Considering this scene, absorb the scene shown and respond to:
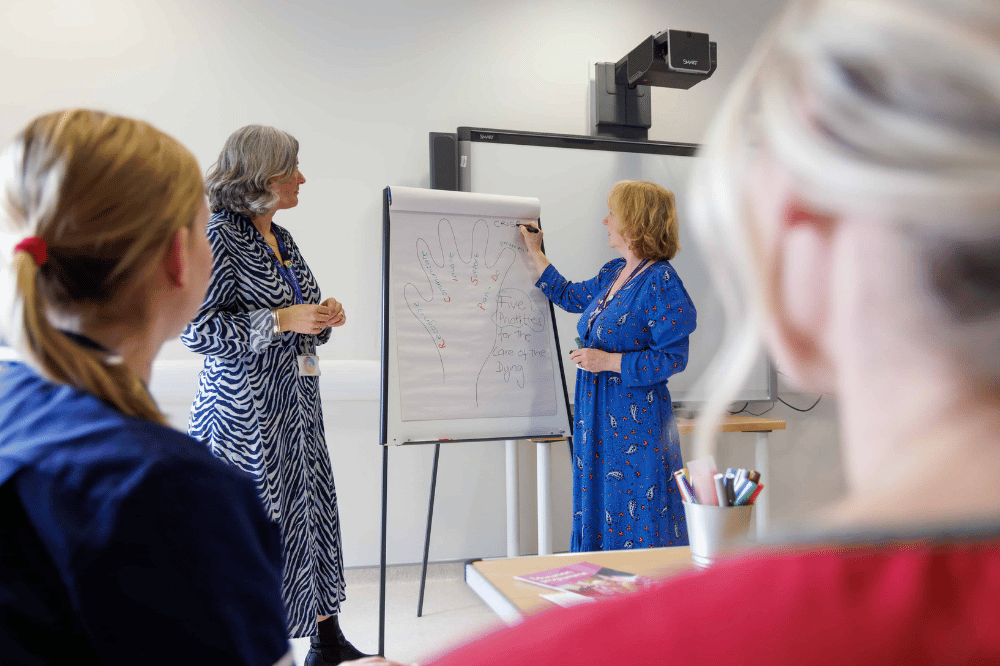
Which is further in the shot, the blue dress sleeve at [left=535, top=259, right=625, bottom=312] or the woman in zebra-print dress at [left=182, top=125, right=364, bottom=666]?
the blue dress sleeve at [left=535, top=259, right=625, bottom=312]

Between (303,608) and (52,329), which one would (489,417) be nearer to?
(303,608)

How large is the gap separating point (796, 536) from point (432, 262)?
7.58ft

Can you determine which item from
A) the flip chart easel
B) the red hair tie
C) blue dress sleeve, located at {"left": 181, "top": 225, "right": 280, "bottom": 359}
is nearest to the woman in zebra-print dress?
blue dress sleeve, located at {"left": 181, "top": 225, "right": 280, "bottom": 359}

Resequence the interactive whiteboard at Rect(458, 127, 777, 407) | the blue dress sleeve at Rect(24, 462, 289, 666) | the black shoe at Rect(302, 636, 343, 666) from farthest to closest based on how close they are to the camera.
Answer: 1. the interactive whiteboard at Rect(458, 127, 777, 407)
2. the black shoe at Rect(302, 636, 343, 666)
3. the blue dress sleeve at Rect(24, 462, 289, 666)

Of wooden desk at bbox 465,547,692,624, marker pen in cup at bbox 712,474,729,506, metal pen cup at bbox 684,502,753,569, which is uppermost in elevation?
marker pen in cup at bbox 712,474,729,506

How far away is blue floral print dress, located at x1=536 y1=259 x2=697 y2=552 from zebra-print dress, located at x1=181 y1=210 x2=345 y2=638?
806mm

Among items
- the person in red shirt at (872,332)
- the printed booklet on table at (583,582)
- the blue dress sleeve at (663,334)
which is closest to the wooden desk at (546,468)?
the blue dress sleeve at (663,334)

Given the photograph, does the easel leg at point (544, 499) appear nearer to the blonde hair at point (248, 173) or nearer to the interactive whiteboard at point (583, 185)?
the interactive whiteboard at point (583, 185)

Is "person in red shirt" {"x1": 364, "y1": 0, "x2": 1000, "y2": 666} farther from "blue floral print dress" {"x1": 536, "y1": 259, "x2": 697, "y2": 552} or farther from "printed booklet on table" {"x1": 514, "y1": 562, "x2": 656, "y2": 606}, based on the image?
"blue floral print dress" {"x1": 536, "y1": 259, "x2": 697, "y2": 552}

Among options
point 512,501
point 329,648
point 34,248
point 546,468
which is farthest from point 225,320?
point 512,501

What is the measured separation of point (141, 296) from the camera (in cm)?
85

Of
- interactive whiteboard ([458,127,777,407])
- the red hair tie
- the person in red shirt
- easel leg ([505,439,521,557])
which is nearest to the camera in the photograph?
the person in red shirt

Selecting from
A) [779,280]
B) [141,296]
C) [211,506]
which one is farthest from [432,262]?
[779,280]

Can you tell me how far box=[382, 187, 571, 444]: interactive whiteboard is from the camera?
244 cm
